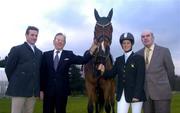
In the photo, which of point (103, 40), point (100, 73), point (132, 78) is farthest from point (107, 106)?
point (132, 78)

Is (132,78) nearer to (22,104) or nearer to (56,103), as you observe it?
(56,103)

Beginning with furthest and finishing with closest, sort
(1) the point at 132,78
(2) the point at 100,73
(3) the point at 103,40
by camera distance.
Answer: (2) the point at 100,73
(3) the point at 103,40
(1) the point at 132,78

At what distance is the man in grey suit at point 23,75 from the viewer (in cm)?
849

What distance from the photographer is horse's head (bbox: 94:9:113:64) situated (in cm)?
952

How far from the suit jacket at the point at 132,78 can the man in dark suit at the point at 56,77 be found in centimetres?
142

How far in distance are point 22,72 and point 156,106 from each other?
9.72 ft

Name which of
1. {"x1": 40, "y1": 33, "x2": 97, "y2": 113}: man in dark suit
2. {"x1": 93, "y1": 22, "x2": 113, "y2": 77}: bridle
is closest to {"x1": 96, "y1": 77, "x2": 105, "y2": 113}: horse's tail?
{"x1": 93, "y1": 22, "x2": 113, "y2": 77}: bridle

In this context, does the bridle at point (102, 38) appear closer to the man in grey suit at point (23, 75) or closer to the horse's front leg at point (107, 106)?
the horse's front leg at point (107, 106)

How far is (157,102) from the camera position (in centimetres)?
854

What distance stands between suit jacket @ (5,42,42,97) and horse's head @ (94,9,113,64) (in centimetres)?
168

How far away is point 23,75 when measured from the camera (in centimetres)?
856

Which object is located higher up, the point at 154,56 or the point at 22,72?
the point at 154,56

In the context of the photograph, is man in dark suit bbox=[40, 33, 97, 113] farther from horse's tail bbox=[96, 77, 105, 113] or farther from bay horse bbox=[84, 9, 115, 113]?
horse's tail bbox=[96, 77, 105, 113]

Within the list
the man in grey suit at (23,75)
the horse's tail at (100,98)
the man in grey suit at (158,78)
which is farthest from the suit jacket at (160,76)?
the man in grey suit at (23,75)
